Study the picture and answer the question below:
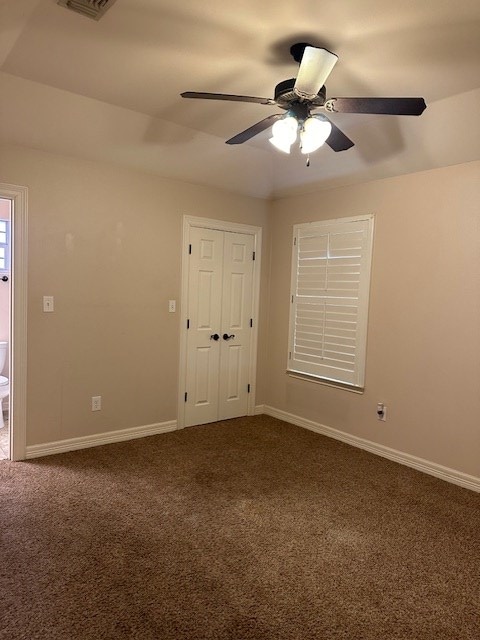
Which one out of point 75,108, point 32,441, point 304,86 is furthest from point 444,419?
point 75,108

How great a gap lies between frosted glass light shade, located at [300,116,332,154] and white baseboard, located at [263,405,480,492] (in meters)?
2.61

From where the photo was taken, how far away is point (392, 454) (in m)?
3.67

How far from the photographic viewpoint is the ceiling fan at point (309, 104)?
2014mm

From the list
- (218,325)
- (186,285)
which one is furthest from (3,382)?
(218,325)

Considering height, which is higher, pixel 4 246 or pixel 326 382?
pixel 4 246

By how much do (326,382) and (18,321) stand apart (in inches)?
110

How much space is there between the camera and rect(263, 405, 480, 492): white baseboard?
10.5 feet

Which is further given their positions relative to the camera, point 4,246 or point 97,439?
point 4,246

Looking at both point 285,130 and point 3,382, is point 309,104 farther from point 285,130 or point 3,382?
point 3,382

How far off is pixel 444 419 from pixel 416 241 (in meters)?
1.43

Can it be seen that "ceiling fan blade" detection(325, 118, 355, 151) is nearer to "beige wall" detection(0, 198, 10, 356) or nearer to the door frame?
the door frame

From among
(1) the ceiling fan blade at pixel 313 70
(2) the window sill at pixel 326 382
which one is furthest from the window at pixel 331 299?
(1) the ceiling fan blade at pixel 313 70

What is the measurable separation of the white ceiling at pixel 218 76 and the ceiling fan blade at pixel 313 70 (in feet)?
0.97

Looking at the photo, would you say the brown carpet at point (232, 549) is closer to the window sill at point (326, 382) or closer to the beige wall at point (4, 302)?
the window sill at point (326, 382)
